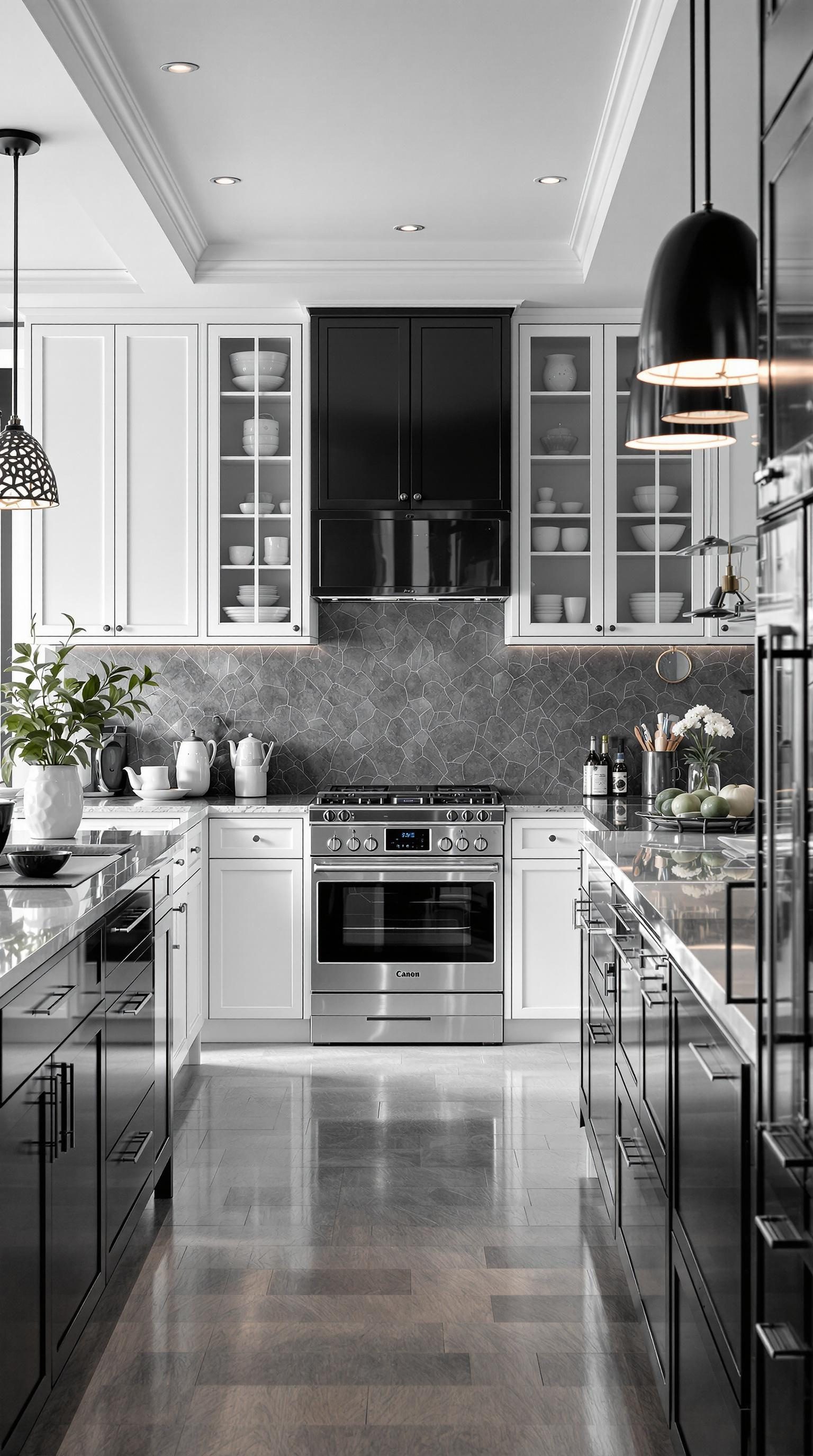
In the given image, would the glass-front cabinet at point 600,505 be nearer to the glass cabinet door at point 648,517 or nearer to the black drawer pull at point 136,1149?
the glass cabinet door at point 648,517

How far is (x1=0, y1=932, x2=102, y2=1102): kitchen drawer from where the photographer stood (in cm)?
188

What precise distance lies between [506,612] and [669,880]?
272 cm

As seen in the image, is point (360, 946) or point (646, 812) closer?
point (646, 812)

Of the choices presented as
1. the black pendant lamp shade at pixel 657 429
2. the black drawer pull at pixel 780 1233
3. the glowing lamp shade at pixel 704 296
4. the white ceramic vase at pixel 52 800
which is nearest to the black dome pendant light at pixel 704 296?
the glowing lamp shade at pixel 704 296

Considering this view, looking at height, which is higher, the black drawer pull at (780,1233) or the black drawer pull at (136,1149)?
the black drawer pull at (780,1233)

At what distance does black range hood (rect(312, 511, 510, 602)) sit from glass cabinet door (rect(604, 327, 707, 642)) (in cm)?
48

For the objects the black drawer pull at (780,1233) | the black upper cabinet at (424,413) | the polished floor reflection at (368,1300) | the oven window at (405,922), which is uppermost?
the black upper cabinet at (424,413)

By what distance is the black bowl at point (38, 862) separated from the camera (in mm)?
2672

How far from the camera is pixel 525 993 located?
Result: 488cm

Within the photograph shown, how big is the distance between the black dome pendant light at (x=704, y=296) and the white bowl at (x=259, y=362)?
323 cm

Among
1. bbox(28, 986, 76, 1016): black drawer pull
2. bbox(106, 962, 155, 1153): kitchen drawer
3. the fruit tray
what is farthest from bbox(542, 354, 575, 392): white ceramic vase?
bbox(28, 986, 76, 1016): black drawer pull

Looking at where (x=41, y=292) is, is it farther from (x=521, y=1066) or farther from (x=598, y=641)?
(x=521, y=1066)

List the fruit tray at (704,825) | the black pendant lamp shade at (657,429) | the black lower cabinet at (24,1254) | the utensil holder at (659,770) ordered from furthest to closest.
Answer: the utensil holder at (659,770)
the fruit tray at (704,825)
the black pendant lamp shade at (657,429)
the black lower cabinet at (24,1254)

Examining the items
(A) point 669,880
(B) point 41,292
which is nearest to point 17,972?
(A) point 669,880
